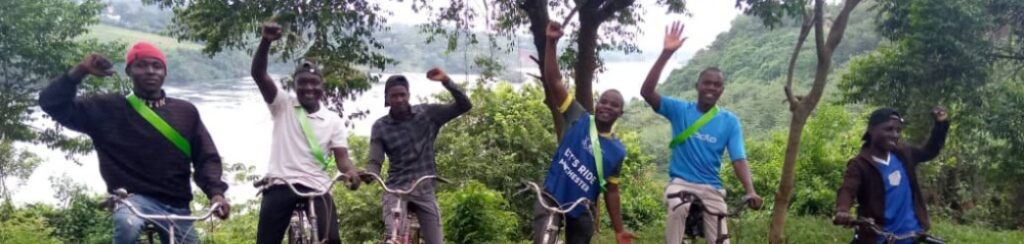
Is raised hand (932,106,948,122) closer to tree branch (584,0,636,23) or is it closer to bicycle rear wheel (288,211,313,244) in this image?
bicycle rear wheel (288,211,313,244)

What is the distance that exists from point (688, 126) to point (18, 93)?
1599cm

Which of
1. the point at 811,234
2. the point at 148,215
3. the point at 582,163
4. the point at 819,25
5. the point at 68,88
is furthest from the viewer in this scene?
the point at 811,234

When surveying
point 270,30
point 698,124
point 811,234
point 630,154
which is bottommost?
point 811,234

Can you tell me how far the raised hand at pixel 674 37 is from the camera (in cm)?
493

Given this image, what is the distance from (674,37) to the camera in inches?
196

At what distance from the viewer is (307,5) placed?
25.8ft

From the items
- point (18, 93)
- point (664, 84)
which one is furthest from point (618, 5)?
point (664, 84)

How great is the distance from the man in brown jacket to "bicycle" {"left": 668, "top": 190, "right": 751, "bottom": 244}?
564 mm

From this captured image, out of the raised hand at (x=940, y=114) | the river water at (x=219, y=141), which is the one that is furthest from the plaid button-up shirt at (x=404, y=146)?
the river water at (x=219, y=141)

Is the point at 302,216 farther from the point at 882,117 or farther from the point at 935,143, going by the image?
the point at 935,143

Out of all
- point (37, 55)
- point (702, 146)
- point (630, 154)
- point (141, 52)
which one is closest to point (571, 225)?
point (702, 146)

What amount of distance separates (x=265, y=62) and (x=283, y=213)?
814 millimetres

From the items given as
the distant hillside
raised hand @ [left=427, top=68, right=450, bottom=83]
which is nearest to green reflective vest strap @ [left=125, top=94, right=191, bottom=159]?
raised hand @ [left=427, top=68, right=450, bottom=83]

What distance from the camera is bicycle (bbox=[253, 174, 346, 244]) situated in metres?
4.32
